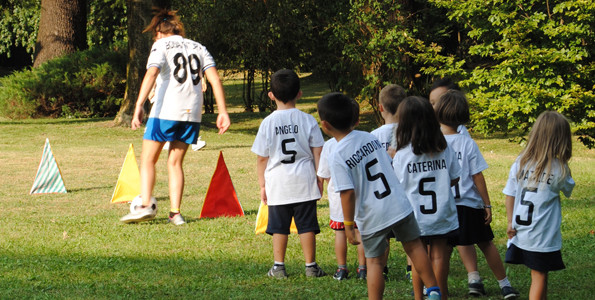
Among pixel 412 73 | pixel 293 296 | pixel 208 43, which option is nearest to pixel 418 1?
pixel 412 73

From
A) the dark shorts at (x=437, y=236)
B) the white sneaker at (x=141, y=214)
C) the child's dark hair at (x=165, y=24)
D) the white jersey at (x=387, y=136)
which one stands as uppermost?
the child's dark hair at (x=165, y=24)

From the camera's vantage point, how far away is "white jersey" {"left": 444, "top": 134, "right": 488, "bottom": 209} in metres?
5.14

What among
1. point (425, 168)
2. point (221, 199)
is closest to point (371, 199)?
point (425, 168)

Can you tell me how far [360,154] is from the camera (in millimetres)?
4426

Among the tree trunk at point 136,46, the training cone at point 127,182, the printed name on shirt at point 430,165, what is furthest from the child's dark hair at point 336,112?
the tree trunk at point 136,46

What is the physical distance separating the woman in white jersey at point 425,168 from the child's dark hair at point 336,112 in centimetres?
34

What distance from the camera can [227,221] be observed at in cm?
814

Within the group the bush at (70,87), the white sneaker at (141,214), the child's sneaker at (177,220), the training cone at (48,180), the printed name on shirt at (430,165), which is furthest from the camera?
the bush at (70,87)

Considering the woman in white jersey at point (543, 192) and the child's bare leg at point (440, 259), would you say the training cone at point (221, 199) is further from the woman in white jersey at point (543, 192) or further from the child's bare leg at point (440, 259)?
the woman in white jersey at point (543, 192)

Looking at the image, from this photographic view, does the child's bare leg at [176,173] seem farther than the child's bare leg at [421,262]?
Yes

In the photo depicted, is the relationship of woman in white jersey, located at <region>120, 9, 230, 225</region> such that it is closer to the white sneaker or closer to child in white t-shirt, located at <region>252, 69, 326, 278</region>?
the white sneaker

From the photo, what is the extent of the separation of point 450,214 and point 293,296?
118cm

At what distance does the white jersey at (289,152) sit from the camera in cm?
571

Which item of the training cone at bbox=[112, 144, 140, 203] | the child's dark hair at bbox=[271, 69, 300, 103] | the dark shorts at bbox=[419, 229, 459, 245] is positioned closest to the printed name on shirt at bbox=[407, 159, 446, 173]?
the dark shorts at bbox=[419, 229, 459, 245]
